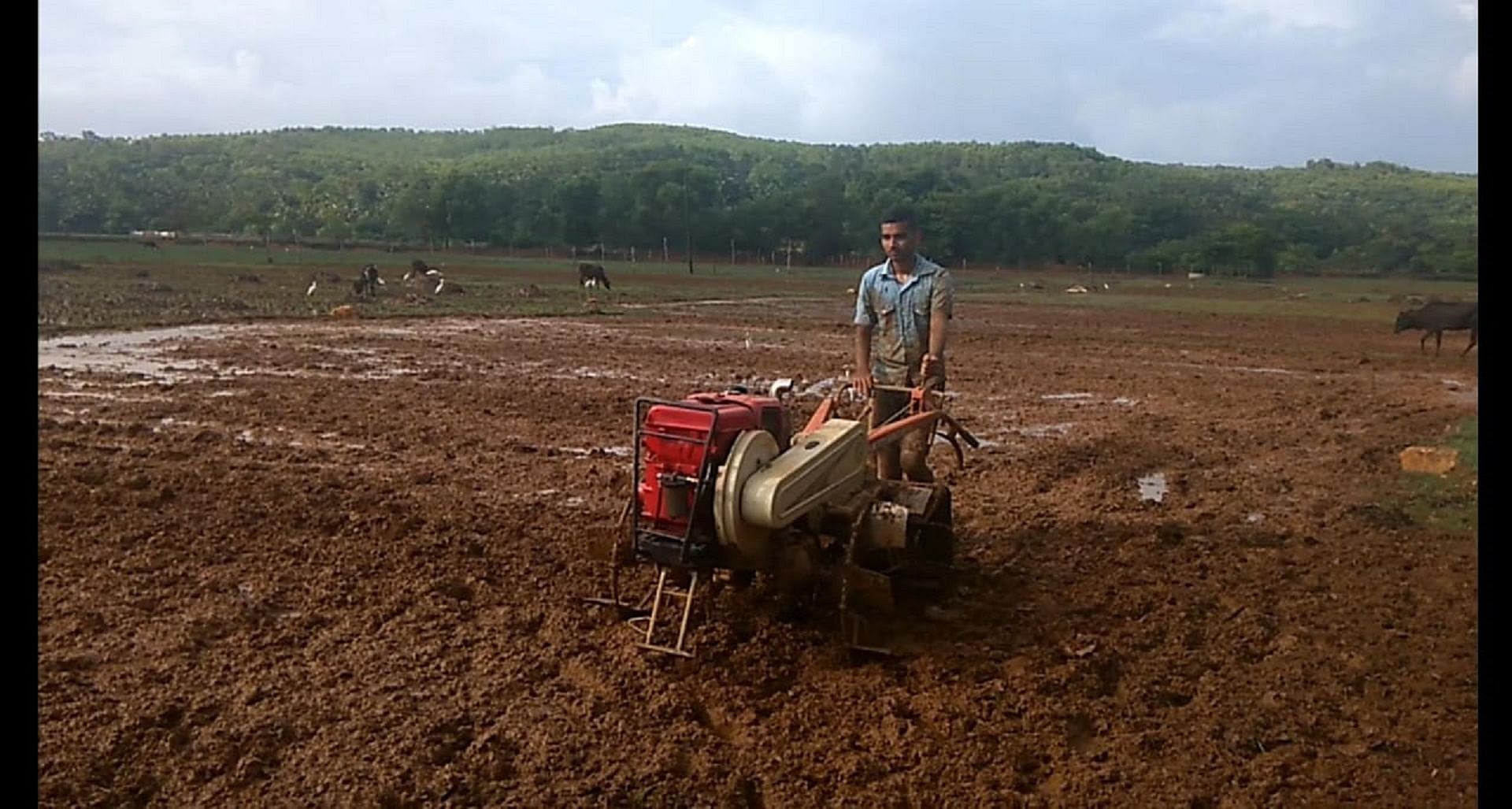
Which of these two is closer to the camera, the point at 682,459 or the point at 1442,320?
the point at 682,459

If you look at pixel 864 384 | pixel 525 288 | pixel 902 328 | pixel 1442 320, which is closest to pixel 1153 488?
pixel 902 328

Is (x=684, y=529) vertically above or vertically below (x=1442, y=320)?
below

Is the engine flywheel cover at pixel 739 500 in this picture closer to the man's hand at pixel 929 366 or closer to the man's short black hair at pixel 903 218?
the man's hand at pixel 929 366

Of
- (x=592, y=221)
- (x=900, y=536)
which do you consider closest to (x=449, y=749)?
(x=900, y=536)

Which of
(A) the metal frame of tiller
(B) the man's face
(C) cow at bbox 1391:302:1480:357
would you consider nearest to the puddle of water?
(B) the man's face

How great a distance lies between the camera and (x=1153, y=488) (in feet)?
29.1

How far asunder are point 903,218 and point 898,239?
120 millimetres

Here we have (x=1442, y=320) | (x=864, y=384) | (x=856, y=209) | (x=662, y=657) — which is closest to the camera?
(x=662, y=657)

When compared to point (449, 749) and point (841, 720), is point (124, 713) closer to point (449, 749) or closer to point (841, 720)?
point (449, 749)

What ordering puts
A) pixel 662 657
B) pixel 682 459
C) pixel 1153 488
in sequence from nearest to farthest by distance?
pixel 682 459
pixel 662 657
pixel 1153 488

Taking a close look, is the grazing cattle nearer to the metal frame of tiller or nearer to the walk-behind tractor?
the walk-behind tractor

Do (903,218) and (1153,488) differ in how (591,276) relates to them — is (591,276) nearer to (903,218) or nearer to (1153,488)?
(1153,488)

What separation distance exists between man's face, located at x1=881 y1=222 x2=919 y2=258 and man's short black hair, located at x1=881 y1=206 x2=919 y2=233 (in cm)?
1

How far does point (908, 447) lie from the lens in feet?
20.6
